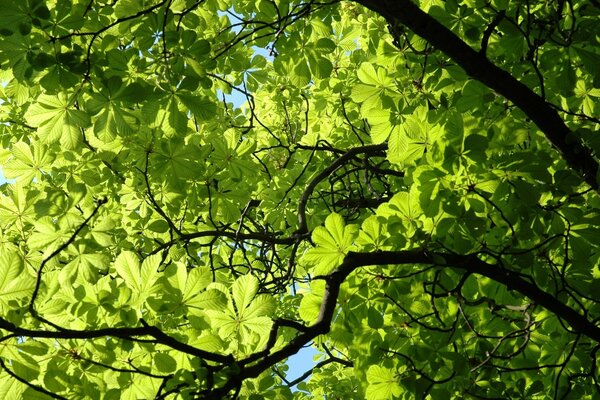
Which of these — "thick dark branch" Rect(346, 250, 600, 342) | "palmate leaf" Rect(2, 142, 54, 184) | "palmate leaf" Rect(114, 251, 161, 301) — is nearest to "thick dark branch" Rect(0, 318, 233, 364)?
"palmate leaf" Rect(114, 251, 161, 301)

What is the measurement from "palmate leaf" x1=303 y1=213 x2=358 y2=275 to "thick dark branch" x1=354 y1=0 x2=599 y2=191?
800 millimetres

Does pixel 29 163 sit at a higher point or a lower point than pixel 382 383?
higher

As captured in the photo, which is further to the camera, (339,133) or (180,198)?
(339,133)

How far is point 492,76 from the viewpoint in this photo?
2.26 metres

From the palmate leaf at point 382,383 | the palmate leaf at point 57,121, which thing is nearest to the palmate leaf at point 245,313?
the palmate leaf at point 382,383

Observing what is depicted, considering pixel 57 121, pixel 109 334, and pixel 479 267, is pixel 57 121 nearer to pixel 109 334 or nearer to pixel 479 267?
pixel 109 334

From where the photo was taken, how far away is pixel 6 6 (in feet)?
6.81

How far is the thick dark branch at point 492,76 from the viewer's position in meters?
2.06

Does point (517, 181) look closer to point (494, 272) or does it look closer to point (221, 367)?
point (494, 272)

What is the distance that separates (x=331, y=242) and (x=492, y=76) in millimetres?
952

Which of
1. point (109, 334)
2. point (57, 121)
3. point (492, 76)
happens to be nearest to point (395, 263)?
point (492, 76)

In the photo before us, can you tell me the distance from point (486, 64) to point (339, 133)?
3.00 metres

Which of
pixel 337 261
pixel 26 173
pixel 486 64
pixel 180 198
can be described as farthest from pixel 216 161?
pixel 486 64

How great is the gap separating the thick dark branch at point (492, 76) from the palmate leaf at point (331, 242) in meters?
0.80
